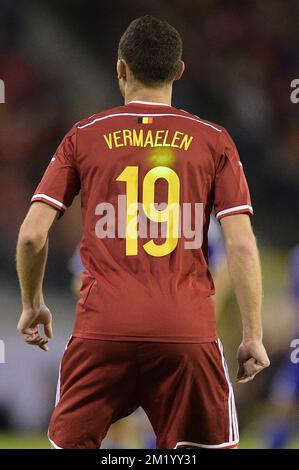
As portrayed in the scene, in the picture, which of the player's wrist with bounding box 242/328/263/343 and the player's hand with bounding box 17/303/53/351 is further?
the player's hand with bounding box 17/303/53/351

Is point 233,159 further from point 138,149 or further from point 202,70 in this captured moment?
point 202,70

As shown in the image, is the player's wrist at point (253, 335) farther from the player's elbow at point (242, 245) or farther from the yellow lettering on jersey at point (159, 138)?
the yellow lettering on jersey at point (159, 138)

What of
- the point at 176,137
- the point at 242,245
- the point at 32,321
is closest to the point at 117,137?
the point at 176,137

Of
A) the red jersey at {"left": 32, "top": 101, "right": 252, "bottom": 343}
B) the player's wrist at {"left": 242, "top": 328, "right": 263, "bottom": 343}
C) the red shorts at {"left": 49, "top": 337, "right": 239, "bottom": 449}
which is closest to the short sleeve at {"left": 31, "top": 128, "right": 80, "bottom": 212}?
the red jersey at {"left": 32, "top": 101, "right": 252, "bottom": 343}

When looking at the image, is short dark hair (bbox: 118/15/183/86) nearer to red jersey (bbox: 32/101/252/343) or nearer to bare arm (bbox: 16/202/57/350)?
red jersey (bbox: 32/101/252/343)

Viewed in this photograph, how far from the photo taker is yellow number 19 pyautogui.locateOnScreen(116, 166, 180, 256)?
80.7 inches

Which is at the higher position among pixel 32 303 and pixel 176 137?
pixel 176 137

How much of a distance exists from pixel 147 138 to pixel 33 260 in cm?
42

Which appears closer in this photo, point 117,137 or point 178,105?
point 117,137

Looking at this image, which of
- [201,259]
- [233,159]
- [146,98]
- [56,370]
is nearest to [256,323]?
[201,259]

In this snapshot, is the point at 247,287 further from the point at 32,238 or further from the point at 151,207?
the point at 32,238

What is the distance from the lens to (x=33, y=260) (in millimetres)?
2115

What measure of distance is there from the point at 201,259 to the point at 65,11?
298 cm

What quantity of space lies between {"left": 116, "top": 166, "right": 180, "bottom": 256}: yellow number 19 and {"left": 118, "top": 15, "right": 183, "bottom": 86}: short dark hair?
0.84 feet
